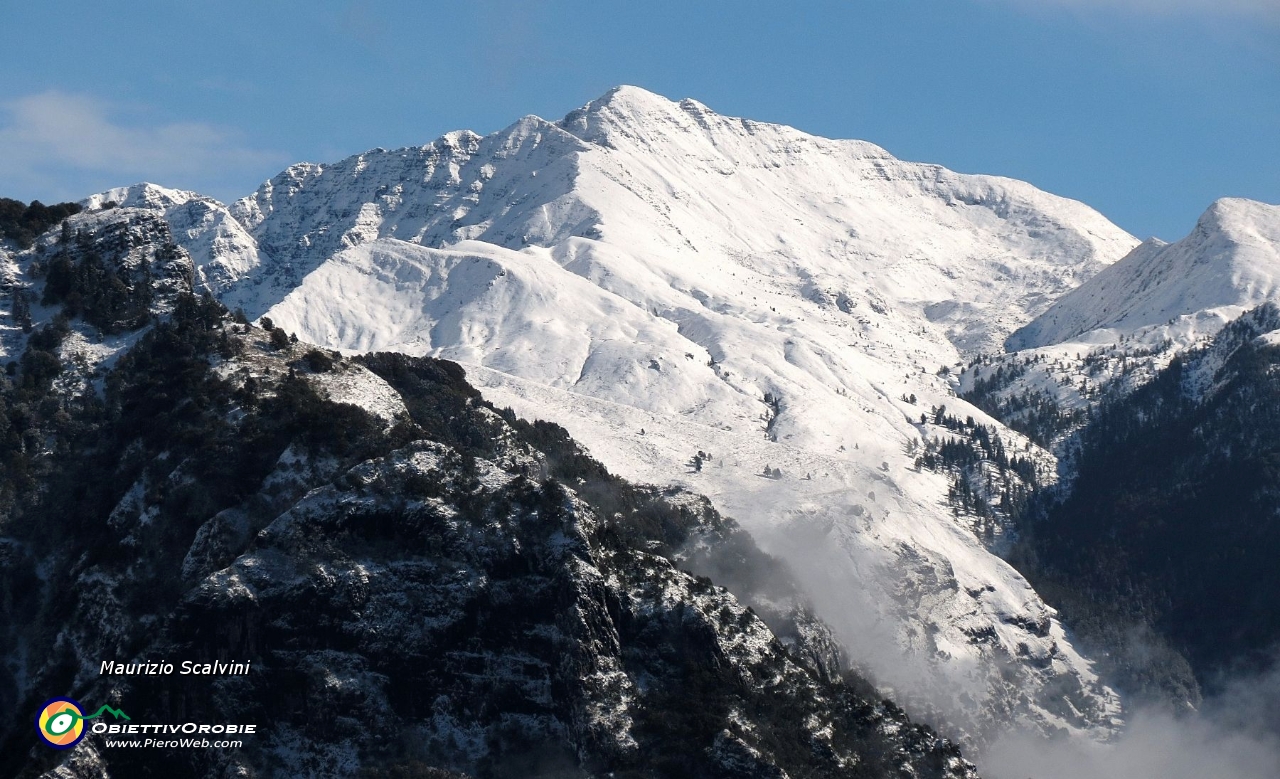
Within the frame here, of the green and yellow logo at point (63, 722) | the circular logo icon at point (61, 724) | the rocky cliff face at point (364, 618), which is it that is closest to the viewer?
the circular logo icon at point (61, 724)

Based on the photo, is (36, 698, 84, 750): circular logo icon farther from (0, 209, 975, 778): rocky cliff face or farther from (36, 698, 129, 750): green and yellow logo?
(0, 209, 975, 778): rocky cliff face

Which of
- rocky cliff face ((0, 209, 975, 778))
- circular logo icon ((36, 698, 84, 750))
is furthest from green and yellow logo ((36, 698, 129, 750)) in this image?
rocky cliff face ((0, 209, 975, 778))

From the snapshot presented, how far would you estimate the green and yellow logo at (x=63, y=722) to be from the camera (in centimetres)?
14462

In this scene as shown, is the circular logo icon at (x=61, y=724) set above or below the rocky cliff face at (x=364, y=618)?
below

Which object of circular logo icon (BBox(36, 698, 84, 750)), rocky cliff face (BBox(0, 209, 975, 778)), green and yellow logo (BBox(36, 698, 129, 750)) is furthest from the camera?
rocky cliff face (BBox(0, 209, 975, 778))

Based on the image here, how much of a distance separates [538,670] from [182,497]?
140 feet

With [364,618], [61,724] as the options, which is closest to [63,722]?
[61,724]

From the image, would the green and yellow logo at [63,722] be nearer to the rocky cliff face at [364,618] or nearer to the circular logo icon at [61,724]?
the circular logo icon at [61,724]

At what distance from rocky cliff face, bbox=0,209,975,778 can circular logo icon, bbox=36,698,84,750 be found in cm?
131

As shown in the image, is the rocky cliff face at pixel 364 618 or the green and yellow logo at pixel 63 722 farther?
the rocky cliff face at pixel 364 618

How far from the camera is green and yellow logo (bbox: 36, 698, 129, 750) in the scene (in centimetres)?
14462

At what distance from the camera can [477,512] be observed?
167750mm

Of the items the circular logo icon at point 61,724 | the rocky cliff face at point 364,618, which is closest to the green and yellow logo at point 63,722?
the circular logo icon at point 61,724

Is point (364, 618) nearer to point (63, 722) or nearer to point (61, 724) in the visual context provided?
point (63, 722)
